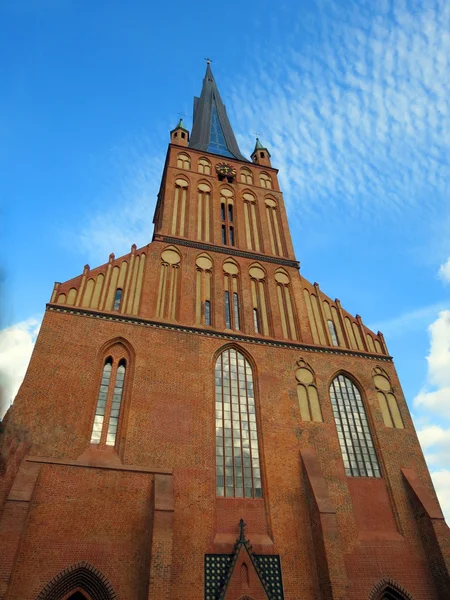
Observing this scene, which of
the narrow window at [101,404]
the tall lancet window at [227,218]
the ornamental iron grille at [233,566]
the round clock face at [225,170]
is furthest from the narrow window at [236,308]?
the round clock face at [225,170]

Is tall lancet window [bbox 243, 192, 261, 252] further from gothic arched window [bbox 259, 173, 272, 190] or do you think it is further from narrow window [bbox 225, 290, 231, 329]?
narrow window [bbox 225, 290, 231, 329]

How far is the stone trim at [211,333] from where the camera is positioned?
15734mm

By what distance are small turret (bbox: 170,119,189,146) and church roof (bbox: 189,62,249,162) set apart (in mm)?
979

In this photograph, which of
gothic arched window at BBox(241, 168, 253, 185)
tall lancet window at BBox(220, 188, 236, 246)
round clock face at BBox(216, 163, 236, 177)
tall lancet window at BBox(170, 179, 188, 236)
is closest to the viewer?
tall lancet window at BBox(170, 179, 188, 236)

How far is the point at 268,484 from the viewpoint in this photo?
543 inches

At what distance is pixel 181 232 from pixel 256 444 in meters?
10.8

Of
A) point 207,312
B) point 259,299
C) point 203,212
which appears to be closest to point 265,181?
point 203,212

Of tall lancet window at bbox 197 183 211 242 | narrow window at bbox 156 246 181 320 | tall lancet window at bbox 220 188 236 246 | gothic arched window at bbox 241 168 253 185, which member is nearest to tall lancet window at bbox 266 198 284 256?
gothic arched window at bbox 241 168 253 185

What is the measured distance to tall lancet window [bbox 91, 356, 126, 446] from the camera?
13344mm

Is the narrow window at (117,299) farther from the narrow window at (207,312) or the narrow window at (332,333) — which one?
the narrow window at (332,333)

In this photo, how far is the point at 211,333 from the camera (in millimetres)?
16891

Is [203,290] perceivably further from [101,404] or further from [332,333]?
[101,404]

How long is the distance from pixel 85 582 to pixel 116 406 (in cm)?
498

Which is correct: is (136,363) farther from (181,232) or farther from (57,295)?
(181,232)
